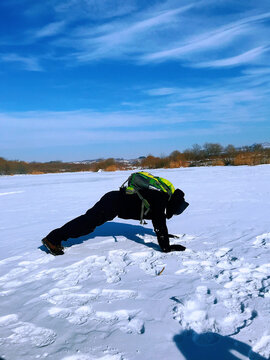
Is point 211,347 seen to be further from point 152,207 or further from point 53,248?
point 53,248

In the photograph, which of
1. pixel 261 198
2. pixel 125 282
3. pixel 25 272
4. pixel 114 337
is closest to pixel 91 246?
pixel 25 272

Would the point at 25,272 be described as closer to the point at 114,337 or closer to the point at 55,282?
the point at 55,282

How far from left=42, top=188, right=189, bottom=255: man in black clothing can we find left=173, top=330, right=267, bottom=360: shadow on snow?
174 cm

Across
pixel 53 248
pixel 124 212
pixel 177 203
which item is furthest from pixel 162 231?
pixel 53 248

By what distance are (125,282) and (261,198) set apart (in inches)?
226

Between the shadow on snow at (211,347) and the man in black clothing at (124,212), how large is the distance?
68.5 inches

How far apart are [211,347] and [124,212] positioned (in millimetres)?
2135

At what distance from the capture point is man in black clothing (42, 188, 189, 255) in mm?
3672

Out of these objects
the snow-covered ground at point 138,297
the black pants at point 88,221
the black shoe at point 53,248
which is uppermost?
the black pants at point 88,221

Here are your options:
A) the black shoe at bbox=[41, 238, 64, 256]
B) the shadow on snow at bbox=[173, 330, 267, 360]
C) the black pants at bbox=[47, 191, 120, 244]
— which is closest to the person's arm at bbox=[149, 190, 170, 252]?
the black pants at bbox=[47, 191, 120, 244]

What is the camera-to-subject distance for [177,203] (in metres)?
3.69

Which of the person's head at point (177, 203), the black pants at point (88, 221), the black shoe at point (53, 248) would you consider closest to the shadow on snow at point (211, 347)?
the person's head at point (177, 203)

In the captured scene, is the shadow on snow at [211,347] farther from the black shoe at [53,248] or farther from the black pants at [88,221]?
the black shoe at [53,248]

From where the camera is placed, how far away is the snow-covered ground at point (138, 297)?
6.29 ft
